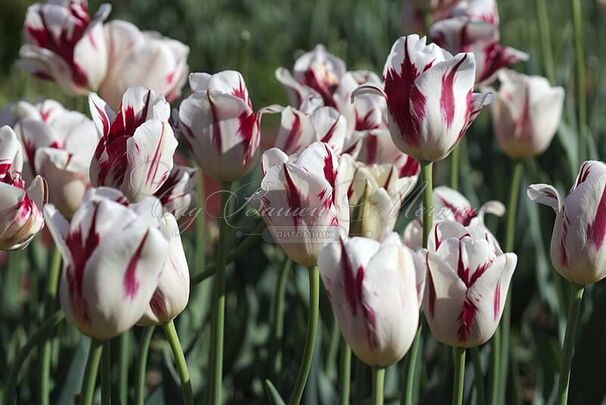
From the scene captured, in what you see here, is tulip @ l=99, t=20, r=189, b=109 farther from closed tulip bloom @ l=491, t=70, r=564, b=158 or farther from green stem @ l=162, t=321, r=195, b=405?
green stem @ l=162, t=321, r=195, b=405

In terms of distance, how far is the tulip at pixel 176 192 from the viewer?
37.5 inches

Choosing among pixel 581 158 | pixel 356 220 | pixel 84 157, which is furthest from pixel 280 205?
pixel 581 158

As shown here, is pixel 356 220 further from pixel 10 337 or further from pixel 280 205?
pixel 10 337

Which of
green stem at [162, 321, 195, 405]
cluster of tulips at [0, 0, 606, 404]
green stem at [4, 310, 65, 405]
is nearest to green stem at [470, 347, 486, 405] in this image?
cluster of tulips at [0, 0, 606, 404]

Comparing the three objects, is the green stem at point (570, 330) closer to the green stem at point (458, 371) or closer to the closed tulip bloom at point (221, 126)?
the green stem at point (458, 371)

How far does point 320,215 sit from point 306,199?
18 mm

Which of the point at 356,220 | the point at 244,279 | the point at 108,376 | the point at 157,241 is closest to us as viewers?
the point at 157,241

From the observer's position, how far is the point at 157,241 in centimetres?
67

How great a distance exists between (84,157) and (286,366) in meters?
0.46

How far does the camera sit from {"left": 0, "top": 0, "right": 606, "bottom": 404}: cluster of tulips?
0.68m

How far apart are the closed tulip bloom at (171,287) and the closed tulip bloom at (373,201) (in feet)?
0.68

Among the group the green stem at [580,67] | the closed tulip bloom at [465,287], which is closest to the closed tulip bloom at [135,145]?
the closed tulip bloom at [465,287]

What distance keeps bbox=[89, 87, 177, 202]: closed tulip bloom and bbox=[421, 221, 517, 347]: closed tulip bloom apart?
228mm

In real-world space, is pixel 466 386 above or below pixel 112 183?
below
